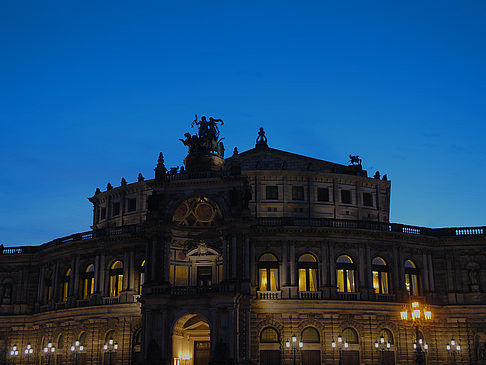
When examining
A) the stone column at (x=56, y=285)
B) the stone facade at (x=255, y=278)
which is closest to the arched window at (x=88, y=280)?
the stone facade at (x=255, y=278)

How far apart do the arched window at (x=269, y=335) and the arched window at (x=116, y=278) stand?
54.2 feet

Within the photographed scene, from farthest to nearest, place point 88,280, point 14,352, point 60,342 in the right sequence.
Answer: point 14,352
point 60,342
point 88,280

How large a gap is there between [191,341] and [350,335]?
15645mm

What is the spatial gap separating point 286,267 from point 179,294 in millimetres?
10909

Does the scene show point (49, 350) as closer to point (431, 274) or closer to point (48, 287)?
point (48, 287)

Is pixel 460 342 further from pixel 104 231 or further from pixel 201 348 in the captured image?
pixel 104 231

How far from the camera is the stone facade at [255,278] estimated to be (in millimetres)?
56594

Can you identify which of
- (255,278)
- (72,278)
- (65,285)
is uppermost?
(72,278)

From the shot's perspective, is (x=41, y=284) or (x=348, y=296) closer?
(x=348, y=296)

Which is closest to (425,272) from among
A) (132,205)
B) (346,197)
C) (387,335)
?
(387,335)

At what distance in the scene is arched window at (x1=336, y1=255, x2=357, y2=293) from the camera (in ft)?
201

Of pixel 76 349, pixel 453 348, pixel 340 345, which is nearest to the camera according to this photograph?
pixel 340 345

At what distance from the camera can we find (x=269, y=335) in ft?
192

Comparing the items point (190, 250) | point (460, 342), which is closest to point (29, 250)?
point (190, 250)
